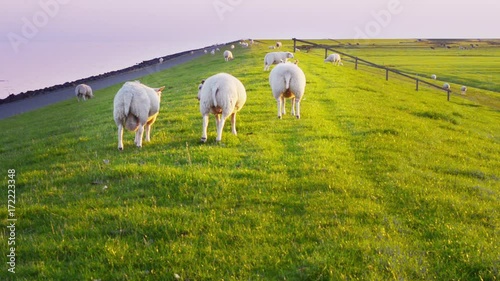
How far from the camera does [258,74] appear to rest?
99.4 feet

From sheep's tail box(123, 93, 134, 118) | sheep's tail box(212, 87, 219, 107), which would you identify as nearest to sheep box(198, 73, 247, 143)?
sheep's tail box(212, 87, 219, 107)

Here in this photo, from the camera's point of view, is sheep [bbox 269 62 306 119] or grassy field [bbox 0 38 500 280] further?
sheep [bbox 269 62 306 119]

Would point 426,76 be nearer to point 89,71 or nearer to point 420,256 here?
point 420,256

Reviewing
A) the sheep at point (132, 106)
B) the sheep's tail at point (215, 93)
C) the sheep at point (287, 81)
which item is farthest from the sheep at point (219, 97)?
the sheep at point (287, 81)

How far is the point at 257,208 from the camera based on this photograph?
765 cm

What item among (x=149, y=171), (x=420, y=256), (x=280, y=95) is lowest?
(x=420, y=256)

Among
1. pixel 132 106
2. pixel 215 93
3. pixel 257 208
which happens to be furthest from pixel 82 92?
pixel 257 208

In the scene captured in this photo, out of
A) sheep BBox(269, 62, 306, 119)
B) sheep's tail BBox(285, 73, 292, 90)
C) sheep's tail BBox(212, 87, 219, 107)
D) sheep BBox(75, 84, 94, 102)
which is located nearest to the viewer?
sheep's tail BBox(212, 87, 219, 107)

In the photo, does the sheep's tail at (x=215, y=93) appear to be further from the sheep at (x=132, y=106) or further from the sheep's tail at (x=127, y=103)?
the sheep's tail at (x=127, y=103)

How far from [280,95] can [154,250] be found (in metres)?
10.4

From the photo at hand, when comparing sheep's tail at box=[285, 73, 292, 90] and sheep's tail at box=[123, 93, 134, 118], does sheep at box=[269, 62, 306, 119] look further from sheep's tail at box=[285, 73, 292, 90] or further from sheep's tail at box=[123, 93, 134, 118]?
sheep's tail at box=[123, 93, 134, 118]

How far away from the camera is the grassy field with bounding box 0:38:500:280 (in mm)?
5898

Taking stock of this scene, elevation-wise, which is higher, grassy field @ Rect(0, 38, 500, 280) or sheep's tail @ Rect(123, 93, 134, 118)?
sheep's tail @ Rect(123, 93, 134, 118)

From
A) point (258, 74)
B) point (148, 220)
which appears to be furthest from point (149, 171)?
point (258, 74)
